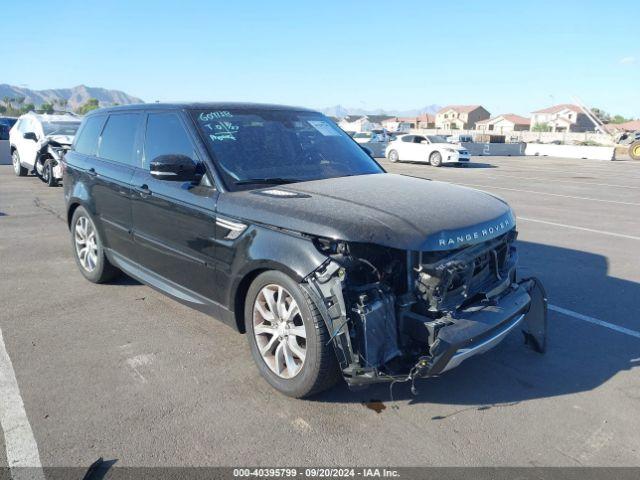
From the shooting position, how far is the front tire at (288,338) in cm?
306

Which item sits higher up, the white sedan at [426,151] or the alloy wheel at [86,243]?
the alloy wheel at [86,243]

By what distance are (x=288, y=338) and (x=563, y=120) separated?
5931 inches

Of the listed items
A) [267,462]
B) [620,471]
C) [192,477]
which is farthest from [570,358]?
[192,477]

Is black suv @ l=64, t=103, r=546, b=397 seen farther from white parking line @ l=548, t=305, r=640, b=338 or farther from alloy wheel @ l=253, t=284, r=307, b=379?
white parking line @ l=548, t=305, r=640, b=338

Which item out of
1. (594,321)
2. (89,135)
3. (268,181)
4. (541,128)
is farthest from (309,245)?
(541,128)

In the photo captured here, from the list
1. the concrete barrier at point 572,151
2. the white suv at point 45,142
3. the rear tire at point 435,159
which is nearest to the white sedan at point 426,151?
the rear tire at point 435,159

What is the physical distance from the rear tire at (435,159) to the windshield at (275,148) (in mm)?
20938

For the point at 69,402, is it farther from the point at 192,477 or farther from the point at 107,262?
the point at 107,262

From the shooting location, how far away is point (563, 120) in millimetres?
136000

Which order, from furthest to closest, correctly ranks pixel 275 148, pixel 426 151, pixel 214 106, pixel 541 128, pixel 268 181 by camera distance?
pixel 541 128, pixel 426 151, pixel 214 106, pixel 275 148, pixel 268 181

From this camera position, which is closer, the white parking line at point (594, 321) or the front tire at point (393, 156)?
the white parking line at point (594, 321)

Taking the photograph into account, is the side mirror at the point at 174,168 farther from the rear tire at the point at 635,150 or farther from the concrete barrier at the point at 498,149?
the rear tire at the point at 635,150

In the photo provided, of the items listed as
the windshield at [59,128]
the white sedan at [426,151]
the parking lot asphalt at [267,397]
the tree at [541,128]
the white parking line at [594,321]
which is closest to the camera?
the parking lot asphalt at [267,397]

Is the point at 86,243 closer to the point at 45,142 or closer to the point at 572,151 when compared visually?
the point at 45,142
